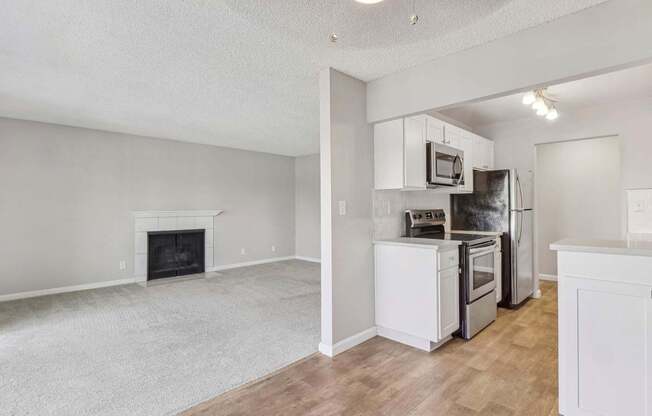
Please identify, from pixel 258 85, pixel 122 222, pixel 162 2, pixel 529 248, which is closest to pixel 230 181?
pixel 122 222

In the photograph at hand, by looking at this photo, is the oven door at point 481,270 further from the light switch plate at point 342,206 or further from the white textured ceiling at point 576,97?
the white textured ceiling at point 576,97

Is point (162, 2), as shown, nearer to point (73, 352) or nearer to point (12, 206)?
point (73, 352)

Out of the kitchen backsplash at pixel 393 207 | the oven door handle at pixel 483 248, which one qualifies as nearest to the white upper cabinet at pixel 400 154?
the kitchen backsplash at pixel 393 207

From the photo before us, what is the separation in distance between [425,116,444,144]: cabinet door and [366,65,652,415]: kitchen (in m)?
0.01

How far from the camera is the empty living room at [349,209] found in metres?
1.89

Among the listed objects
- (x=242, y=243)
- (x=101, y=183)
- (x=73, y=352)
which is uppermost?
(x=101, y=183)

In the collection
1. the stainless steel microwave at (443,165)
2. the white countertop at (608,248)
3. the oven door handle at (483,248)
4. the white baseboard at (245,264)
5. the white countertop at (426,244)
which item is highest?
the stainless steel microwave at (443,165)

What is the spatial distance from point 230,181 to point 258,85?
3764 mm

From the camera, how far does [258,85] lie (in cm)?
324

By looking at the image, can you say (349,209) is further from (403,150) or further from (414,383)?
(414,383)

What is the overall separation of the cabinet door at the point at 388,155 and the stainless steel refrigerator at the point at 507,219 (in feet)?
5.50

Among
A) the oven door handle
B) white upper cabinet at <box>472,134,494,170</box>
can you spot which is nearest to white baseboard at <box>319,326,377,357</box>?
the oven door handle

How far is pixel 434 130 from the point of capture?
3377 millimetres

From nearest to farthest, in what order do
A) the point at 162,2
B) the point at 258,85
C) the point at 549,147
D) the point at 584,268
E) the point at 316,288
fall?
the point at 584,268
the point at 162,2
the point at 258,85
the point at 316,288
the point at 549,147
